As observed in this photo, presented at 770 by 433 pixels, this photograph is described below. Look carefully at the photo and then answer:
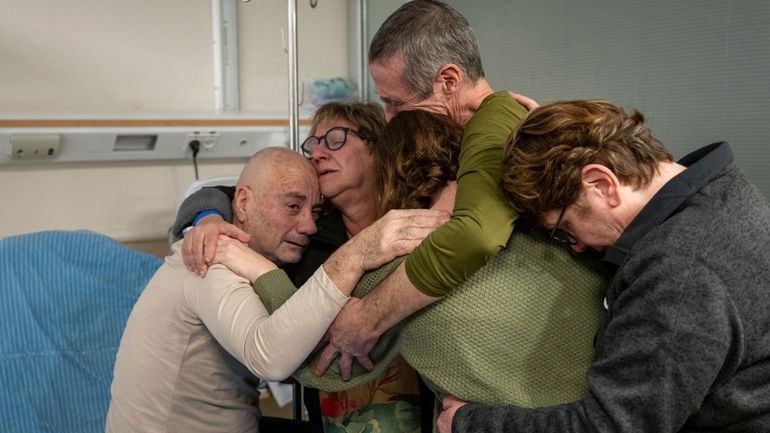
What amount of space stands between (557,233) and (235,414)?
0.91m

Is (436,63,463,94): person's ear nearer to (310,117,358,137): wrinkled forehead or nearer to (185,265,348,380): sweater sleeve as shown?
(310,117,358,137): wrinkled forehead

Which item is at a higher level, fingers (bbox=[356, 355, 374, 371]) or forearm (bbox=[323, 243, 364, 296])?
forearm (bbox=[323, 243, 364, 296])

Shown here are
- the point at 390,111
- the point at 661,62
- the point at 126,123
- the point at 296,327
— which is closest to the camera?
the point at 296,327

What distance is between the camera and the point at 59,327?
7.63 feet

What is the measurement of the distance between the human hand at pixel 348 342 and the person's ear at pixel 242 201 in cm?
48

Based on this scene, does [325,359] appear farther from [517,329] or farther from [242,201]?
[242,201]

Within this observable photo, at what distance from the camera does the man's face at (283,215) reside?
1774 mm

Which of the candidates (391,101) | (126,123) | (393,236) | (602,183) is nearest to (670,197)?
(602,183)

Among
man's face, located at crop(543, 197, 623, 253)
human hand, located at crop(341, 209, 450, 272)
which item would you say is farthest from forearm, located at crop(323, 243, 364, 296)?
man's face, located at crop(543, 197, 623, 253)

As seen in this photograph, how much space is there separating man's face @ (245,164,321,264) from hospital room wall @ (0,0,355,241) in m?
1.61

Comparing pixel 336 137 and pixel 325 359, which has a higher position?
pixel 336 137

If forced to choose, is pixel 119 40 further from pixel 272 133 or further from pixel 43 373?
pixel 43 373

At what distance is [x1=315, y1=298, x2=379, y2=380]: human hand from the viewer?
137 cm

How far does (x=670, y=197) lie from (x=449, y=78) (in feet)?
2.08
